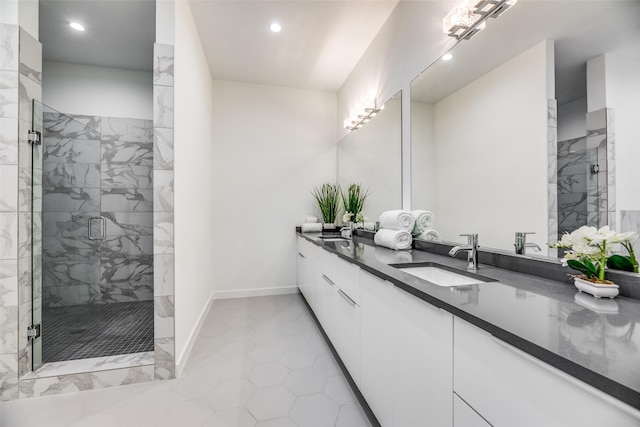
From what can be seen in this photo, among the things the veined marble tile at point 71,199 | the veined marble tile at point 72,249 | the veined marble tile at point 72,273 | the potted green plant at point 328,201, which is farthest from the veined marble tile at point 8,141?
the potted green plant at point 328,201

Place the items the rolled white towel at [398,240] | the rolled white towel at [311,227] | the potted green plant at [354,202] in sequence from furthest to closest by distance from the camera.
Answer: the rolled white towel at [311,227]
the potted green plant at [354,202]
the rolled white towel at [398,240]

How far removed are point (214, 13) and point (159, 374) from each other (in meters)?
2.79

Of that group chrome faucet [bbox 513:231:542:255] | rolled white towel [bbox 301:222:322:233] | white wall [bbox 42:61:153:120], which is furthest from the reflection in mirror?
white wall [bbox 42:61:153:120]

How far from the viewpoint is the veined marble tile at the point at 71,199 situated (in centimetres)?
213

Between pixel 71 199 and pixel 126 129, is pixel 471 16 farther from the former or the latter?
pixel 126 129

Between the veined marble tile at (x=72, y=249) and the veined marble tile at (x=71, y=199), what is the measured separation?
0.24m

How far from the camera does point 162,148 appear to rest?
183cm

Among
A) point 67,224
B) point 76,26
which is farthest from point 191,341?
point 76,26

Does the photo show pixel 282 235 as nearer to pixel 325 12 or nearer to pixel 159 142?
pixel 159 142

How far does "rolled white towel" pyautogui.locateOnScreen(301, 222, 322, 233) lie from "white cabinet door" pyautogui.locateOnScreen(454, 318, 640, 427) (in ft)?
8.94

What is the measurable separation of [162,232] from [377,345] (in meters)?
1.48

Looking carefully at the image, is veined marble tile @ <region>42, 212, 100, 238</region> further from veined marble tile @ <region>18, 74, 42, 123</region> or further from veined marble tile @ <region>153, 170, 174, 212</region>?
veined marble tile @ <region>153, 170, 174, 212</region>

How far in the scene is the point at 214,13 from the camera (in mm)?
2369

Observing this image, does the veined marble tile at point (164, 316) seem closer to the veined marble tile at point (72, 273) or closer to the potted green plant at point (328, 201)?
the veined marble tile at point (72, 273)
